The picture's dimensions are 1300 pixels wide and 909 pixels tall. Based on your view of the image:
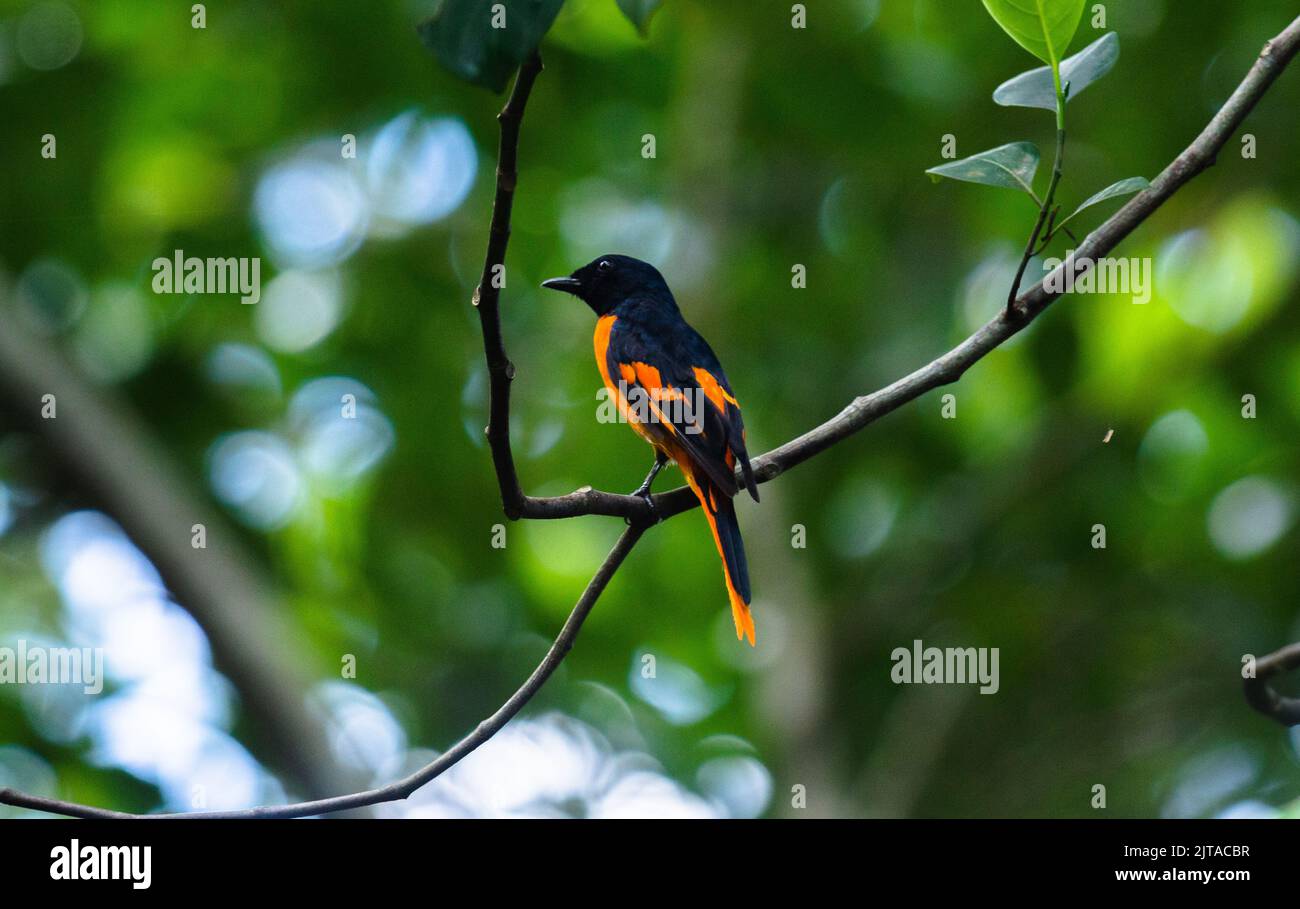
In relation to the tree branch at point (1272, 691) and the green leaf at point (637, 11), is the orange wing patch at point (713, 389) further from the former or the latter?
the green leaf at point (637, 11)

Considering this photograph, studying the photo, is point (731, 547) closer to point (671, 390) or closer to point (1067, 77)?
point (671, 390)

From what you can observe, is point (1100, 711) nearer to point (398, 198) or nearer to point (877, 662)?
point (877, 662)

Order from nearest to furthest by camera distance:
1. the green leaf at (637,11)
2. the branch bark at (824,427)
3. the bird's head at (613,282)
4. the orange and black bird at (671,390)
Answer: the green leaf at (637,11)
the branch bark at (824,427)
the orange and black bird at (671,390)
the bird's head at (613,282)

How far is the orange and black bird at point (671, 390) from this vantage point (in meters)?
A: 3.49

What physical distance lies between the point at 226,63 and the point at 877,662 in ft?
14.9

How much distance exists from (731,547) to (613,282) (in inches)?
57.9

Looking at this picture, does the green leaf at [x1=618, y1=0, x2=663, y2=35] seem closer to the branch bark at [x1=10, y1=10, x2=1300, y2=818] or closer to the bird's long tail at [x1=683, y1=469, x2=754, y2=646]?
the branch bark at [x1=10, y1=10, x2=1300, y2=818]

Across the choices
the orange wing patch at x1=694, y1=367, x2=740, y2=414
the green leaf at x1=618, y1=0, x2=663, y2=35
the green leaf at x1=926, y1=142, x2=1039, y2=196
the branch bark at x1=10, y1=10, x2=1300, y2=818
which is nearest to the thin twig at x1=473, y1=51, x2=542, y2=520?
the branch bark at x1=10, y1=10, x2=1300, y2=818

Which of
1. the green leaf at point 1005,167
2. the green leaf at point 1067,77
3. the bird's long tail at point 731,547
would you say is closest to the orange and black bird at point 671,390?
the bird's long tail at point 731,547

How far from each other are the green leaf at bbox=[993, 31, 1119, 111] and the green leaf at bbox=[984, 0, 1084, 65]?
6 centimetres

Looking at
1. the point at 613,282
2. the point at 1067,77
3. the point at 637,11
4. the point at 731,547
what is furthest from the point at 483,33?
the point at 613,282

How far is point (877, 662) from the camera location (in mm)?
6859

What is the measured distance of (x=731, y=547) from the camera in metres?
3.55

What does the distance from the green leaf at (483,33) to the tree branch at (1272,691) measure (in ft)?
5.66
